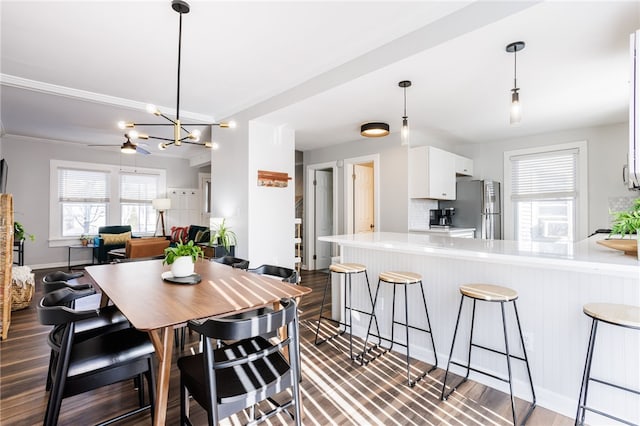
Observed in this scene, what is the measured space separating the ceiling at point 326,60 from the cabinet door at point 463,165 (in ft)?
3.30

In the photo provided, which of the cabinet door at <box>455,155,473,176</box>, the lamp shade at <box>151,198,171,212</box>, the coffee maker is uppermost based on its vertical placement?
the cabinet door at <box>455,155,473,176</box>

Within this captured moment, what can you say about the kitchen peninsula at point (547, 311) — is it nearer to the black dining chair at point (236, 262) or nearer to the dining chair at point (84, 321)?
the black dining chair at point (236, 262)

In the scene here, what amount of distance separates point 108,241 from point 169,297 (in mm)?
5600

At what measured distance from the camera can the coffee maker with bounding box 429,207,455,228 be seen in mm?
5438

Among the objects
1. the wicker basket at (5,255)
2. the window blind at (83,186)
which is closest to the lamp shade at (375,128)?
the wicker basket at (5,255)

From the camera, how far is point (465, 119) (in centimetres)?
422

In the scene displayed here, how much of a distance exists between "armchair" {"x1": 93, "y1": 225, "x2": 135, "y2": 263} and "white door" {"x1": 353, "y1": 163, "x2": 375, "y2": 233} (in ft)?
15.8

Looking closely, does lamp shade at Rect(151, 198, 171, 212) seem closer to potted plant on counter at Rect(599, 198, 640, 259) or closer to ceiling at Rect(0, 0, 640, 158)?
ceiling at Rect(0, 0, 640, 158)

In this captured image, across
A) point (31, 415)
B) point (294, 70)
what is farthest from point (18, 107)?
point (31, 415)

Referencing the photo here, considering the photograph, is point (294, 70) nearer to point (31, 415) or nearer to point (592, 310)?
point (592, 310)

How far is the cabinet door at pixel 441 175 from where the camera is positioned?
4.65 m

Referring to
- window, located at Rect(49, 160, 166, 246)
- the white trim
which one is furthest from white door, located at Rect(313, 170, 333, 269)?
window, located at Rect(49, 160, 166, 246)

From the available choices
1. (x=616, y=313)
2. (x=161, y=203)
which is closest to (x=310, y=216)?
(x=161, y=203)

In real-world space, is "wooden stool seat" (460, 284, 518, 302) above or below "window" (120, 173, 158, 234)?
below
